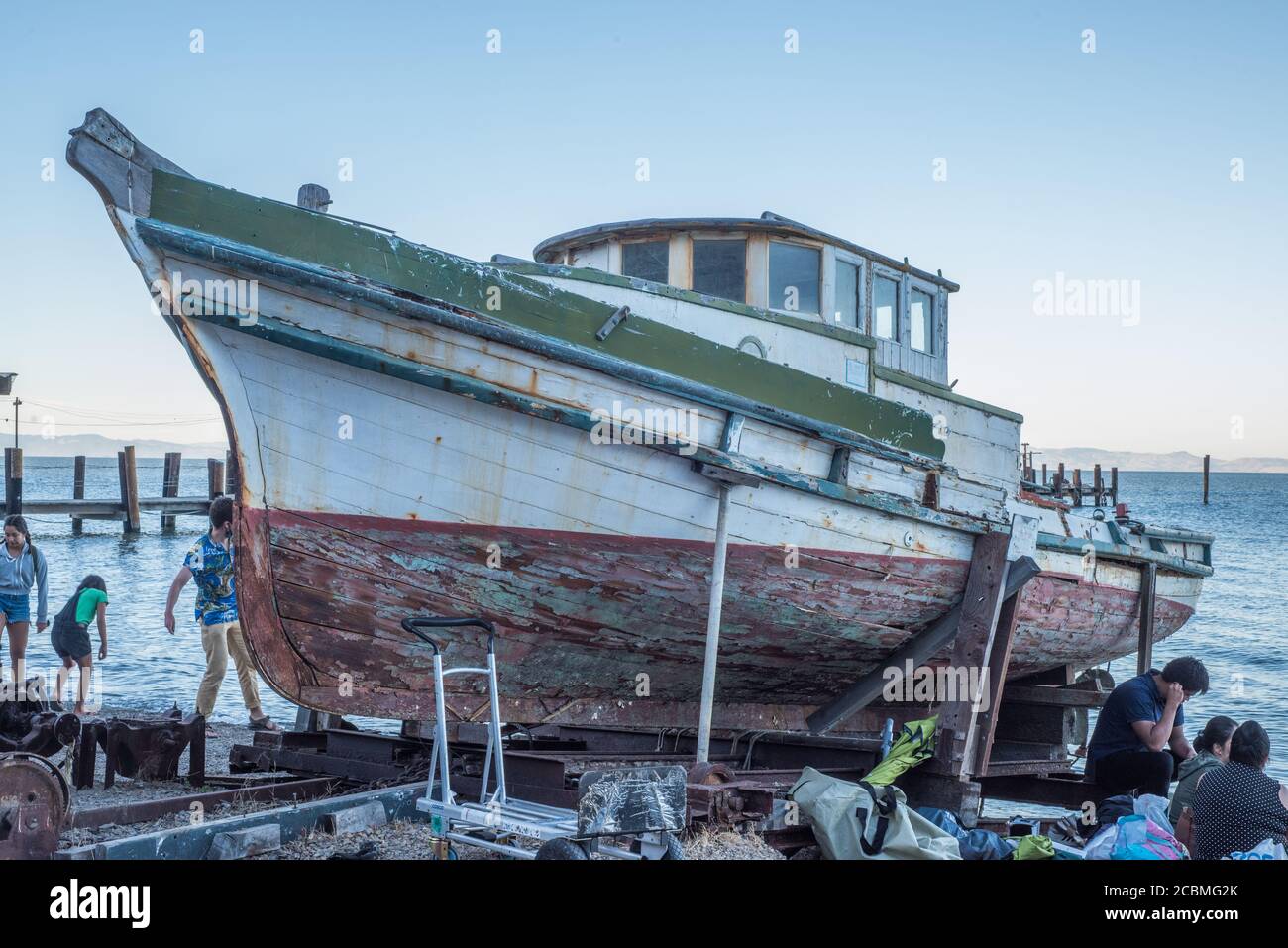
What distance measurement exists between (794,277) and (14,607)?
7.08 meters

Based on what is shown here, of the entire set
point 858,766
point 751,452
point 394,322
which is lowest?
point 858,766

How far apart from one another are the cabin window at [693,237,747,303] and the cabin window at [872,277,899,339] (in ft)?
4.05

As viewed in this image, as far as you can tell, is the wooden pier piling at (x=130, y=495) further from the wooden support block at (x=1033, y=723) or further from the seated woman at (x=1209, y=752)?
the seated woman at (x=1209, y=752)

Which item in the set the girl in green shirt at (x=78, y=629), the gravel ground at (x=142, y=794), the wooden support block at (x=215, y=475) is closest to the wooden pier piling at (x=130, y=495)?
the wooden support block at (x=215, y=475)

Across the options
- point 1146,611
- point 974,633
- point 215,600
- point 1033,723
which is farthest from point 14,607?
point 1146,611

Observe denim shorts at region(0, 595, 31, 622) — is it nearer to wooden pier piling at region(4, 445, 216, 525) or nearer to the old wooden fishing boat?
the old wooden fishing boat

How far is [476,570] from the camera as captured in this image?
21.3ft

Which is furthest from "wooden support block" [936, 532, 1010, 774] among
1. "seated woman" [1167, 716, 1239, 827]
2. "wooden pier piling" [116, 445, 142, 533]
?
"wooden pier piling" [116, 445, 142, 533]

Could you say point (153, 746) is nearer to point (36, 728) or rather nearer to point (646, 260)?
point (36, 728)

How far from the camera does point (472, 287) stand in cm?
623

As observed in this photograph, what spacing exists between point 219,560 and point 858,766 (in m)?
4.92

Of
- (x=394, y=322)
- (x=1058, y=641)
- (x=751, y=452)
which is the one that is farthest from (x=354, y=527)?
(x=1058, y=641)

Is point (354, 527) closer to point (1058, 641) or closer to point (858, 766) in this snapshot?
point (858, 766)
